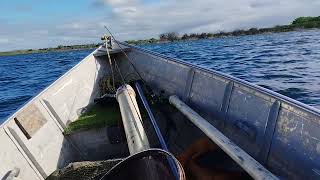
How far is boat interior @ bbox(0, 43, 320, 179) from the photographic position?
13.6ft

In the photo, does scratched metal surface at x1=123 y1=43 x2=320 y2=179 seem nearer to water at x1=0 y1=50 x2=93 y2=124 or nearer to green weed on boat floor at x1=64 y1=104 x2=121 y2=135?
green weed on boat floor at x1=64 y1=104 x2=121 y2=135

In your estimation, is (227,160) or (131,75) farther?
(131,75)

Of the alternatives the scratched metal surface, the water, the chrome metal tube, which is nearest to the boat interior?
the scratched metal surface

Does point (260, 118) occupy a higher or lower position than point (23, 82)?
higher

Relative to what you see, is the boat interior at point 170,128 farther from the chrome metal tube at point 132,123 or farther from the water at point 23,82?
Result: the water at point 23,82

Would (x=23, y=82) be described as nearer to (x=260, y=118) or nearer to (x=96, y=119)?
(x=96, y=119)

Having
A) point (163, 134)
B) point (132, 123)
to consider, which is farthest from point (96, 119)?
point (132, 123)

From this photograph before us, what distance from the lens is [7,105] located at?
16422 millimetres

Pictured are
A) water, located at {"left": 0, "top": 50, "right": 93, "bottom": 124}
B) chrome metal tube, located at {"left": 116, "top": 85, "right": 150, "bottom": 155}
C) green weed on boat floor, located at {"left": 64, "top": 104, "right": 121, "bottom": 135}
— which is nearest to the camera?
chrome metal tube, located at {"left": 116, "top": 85, "right": 150, "bottom": 155}

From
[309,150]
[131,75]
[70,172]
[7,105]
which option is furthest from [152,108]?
[7,105]

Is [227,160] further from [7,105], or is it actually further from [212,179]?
[7,105]

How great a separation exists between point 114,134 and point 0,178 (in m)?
2.47

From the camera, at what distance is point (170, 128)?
744 cm

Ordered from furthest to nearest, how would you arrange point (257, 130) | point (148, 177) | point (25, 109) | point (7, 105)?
point (7, 105), point (25, 109), point (257, 130), point (148, 177)
